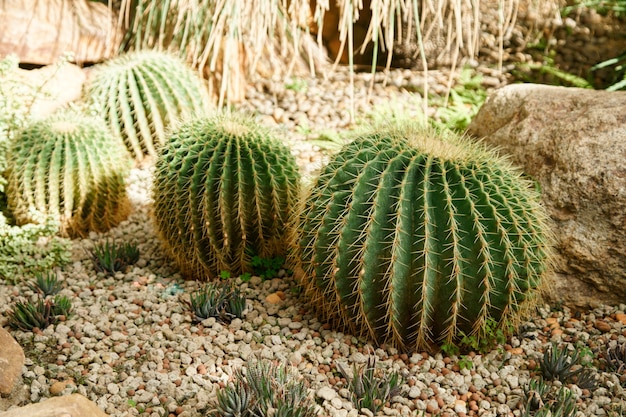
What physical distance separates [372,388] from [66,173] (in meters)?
2.14

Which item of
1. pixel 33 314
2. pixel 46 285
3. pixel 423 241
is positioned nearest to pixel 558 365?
pixel 423 241

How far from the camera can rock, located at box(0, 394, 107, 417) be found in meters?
1.78

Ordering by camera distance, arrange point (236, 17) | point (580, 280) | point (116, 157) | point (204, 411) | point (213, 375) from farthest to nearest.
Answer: point (116, 157)
point (236, 17)
point (580, 280)
point (213, 375)
point (204, 411)

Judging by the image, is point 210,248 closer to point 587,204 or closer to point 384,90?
point 587,204

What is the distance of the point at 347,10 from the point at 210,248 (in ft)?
4.15

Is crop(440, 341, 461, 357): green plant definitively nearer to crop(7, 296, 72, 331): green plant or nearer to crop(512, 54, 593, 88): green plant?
crop(7, 296, 72, 331): green plant

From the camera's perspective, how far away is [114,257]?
3.33 metres

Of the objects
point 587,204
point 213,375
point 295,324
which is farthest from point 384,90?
point 213,375

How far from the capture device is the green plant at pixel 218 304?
284 cm

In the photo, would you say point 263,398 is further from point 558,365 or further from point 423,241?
point 558,365

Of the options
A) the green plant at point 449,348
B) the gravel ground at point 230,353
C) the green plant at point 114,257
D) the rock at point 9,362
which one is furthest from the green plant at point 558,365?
the green plant at point 114,257

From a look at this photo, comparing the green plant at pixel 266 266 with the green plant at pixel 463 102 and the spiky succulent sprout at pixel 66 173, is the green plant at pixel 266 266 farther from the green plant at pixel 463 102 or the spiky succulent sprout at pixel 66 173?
the green plant at pixel 463 102

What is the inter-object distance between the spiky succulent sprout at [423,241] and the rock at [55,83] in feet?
8.57

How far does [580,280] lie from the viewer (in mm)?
3029
